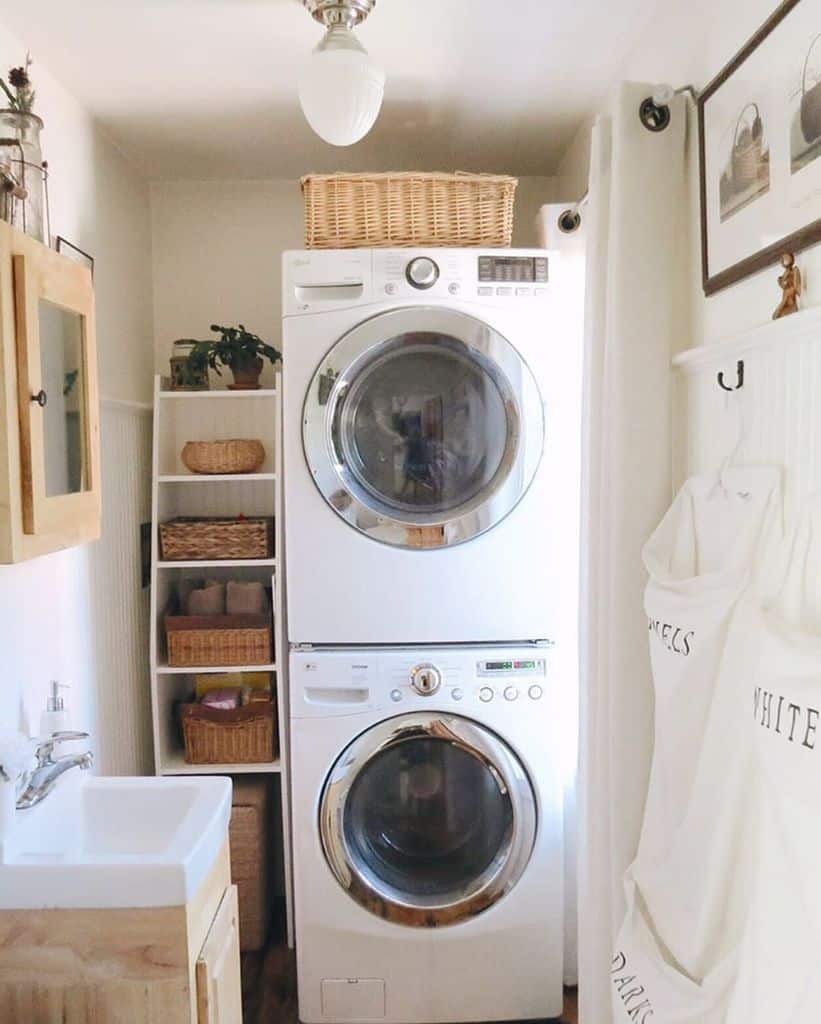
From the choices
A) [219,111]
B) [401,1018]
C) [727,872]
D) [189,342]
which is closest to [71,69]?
[219,111]

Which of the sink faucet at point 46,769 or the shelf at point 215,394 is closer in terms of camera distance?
the sink faucet at point 46,769

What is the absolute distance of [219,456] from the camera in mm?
2395

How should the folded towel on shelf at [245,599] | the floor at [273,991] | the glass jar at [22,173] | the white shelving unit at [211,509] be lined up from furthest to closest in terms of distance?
the folded towel on shelf at [245,599] < the white shelving unit at [211,509] < the floor at [273,991] < the glass jar at [22,173]

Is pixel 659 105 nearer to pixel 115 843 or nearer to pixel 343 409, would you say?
pixel 343 409

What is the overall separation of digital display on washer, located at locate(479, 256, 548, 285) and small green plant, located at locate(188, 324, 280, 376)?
76 cm

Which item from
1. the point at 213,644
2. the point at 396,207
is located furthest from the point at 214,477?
the point at 396,207

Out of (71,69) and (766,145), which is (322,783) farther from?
(71,69)

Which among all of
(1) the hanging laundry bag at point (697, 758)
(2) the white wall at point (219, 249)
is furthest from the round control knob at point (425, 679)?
(2) the white wall at point (219, 249)

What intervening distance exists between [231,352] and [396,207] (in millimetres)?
698

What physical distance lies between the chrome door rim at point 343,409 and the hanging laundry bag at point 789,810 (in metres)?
0.97

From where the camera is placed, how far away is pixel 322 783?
6.72ft

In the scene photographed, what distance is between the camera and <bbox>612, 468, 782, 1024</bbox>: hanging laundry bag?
47.8 inches

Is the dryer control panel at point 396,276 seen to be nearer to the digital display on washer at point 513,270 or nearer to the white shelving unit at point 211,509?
the digital display on washer at point 513,270

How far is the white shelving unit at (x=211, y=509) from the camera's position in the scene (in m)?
2.35
